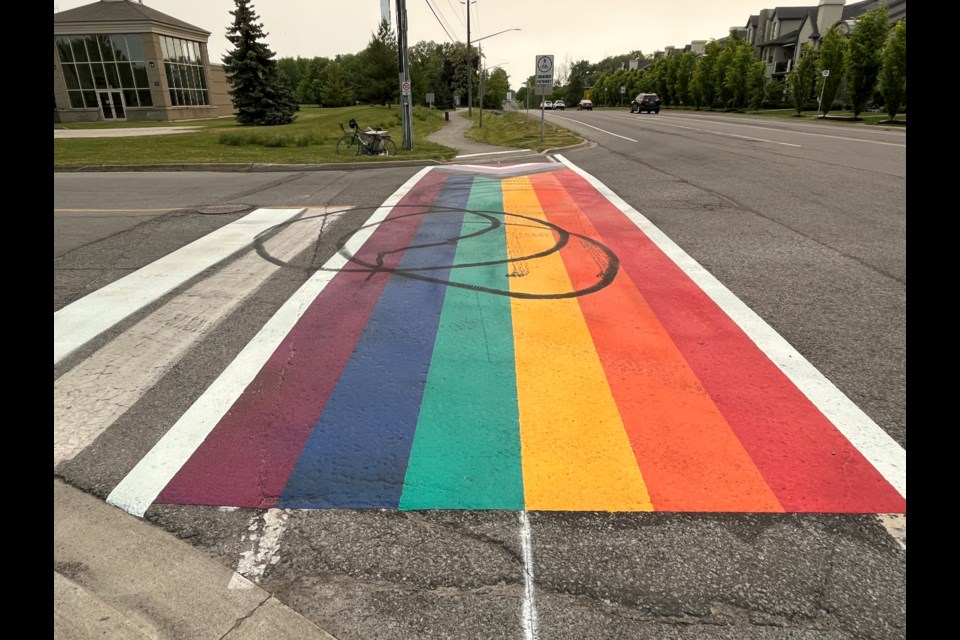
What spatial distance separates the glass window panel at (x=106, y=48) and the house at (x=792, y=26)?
67.3 metres

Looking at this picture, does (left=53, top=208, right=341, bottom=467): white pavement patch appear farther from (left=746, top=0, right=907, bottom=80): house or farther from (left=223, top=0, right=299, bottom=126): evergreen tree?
(left=746, top=0, right=907, bottom=80): house

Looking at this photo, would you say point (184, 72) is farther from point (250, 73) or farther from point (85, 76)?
point (250, 73)

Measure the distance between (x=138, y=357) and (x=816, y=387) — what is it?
538 centimetres

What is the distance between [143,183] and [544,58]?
49.4 ft

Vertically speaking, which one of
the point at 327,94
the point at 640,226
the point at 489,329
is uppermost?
the point at 327,94

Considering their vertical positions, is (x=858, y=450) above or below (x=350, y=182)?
below

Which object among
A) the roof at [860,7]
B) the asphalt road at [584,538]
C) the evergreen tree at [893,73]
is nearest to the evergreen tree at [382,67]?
the evergreen tree at [893,73]

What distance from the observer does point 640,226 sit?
834 centimetres

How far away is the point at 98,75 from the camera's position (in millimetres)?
46969

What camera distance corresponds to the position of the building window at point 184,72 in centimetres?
4809

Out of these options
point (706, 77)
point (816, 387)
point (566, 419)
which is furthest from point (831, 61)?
point (566, 419)
